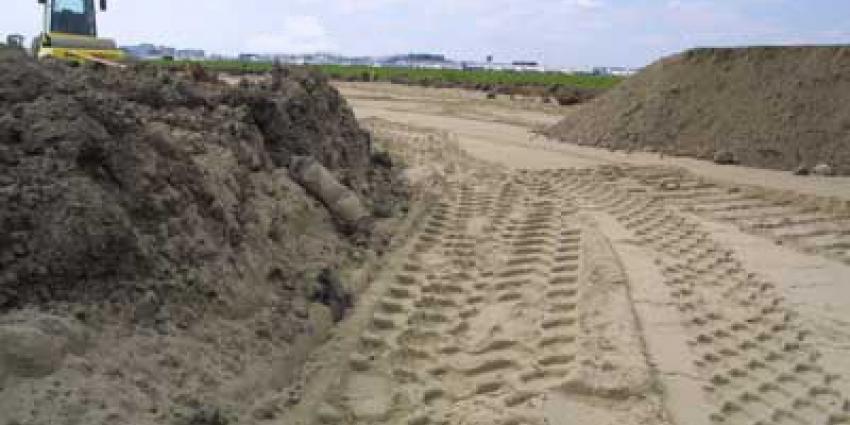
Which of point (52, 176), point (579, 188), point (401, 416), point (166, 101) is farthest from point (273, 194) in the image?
point (579, 188)

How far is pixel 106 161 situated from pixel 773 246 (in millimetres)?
5662

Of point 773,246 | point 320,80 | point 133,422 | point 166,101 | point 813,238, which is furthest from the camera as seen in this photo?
point 320,80

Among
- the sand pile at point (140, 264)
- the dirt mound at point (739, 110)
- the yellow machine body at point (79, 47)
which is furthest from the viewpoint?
the yellow machine body at point (79, 47)

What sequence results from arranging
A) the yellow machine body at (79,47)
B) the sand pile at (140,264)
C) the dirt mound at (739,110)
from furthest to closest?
the yellow machine body at (79,47) → the dirt mound at (739,110) → the sand pile at (140,264)

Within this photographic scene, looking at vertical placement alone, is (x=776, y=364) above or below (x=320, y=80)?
below

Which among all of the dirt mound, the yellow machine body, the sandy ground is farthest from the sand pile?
the yellow machine body

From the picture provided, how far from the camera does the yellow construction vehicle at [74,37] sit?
50.7 ft

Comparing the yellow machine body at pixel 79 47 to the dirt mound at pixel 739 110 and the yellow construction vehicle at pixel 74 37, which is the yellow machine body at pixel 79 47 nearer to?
the yellow construction vehicle at pixel 74 37

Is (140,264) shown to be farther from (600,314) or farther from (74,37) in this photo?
(74,37)

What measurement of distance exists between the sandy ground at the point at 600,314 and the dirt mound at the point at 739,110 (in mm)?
2382

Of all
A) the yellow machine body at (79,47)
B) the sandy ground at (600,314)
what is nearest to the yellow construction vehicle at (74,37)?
the yellow machine body at (79,47)

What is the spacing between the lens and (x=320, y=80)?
9.99 m

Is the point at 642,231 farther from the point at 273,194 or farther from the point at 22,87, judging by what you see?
the point at 22,87

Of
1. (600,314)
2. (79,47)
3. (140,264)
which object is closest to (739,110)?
(600,314)
